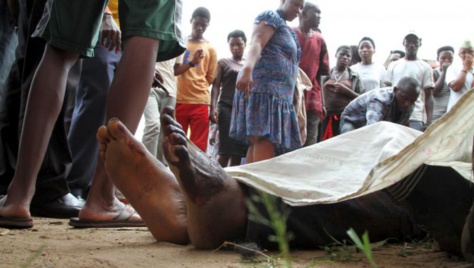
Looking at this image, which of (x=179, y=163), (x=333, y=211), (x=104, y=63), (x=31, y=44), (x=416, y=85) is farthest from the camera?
(x=416, y=85)

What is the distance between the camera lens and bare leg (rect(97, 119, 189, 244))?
1698 mm

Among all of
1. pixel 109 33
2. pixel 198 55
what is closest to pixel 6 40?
pixel 109 33

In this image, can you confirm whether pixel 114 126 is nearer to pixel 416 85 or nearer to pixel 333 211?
pixel 333 211

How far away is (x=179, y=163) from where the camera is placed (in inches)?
58.3

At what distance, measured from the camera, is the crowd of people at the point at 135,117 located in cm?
163

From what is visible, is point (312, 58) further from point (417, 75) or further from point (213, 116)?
point (417, 75)

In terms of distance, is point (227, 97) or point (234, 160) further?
point (227, 97)

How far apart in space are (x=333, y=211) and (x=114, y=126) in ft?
2.14

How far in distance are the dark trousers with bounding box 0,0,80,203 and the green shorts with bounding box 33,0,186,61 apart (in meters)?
0.51

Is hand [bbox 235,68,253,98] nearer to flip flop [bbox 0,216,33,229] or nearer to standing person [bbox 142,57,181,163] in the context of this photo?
standing person [bbox 142,57,181,163]

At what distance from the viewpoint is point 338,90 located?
20.3 feet

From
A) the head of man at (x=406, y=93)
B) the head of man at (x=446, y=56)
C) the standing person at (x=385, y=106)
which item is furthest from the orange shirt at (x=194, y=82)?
the head of man at (x=446, y=56)

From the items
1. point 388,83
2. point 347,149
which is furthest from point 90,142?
point 388,83

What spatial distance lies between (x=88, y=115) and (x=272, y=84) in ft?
4.81
